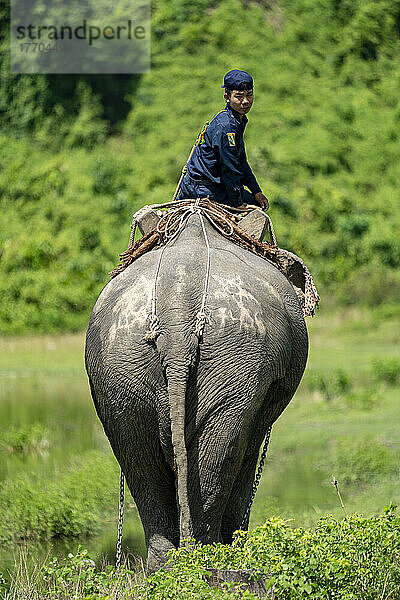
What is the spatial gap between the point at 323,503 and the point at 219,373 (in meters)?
4.45

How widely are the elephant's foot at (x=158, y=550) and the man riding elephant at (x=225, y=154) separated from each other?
1.96m

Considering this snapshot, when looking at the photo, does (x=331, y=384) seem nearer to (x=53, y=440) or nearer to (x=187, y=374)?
(x=53, y=440)

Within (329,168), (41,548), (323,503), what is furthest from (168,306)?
(329,168)

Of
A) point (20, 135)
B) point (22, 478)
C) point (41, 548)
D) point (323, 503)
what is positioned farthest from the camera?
point (20, 135)

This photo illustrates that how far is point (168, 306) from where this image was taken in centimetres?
443

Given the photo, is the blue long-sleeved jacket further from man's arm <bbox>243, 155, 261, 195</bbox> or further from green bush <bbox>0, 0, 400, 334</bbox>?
green bush <bbox>0, 0, 400, 334</bbox>

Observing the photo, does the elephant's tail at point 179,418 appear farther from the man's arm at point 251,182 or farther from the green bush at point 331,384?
the green bush at point 331,384

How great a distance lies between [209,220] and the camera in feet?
17.4

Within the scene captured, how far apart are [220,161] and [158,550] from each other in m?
2.22

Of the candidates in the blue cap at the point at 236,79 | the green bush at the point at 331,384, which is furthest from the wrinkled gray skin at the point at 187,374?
the green bush at the point at 331,384

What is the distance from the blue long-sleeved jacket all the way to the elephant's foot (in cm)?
199

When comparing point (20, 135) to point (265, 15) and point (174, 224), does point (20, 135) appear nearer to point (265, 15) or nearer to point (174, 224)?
point (265, 15)

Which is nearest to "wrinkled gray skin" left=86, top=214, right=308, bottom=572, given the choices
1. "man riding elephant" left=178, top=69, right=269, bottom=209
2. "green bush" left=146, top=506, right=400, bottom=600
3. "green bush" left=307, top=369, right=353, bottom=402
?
"green bush" left=146, top=506, right=400, bottom=600

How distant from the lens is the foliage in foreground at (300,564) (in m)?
4.04
